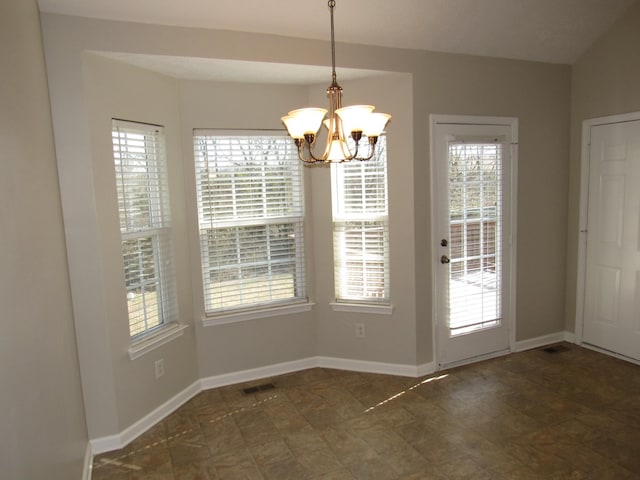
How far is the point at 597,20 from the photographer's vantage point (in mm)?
3639

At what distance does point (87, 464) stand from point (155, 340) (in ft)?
2.68

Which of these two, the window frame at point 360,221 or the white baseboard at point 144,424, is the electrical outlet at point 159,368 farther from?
the window frame at point 360,221

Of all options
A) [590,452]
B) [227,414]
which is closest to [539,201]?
[590,452]

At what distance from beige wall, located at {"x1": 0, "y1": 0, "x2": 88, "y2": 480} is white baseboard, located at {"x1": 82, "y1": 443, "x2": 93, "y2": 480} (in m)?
0.09

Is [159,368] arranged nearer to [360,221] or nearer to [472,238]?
[360,221]

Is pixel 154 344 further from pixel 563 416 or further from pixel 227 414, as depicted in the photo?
pixel 563 416

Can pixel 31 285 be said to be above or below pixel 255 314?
above

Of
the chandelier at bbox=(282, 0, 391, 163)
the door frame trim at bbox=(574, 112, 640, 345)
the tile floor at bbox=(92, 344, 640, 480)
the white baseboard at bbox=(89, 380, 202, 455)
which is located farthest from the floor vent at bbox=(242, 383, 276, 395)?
the door frame trim at bbox=(574, 112, 640, 345)

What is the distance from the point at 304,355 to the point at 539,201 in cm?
250

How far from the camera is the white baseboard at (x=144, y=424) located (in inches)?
111

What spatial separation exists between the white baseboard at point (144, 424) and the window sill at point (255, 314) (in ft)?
1.62

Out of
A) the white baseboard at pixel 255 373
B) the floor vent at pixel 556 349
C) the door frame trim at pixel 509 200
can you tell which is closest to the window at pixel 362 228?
the door frame trim at pixel 509 200

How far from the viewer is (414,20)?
10.3 feet

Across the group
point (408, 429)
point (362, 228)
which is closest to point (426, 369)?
point (408, 429)
